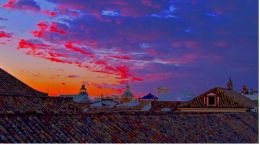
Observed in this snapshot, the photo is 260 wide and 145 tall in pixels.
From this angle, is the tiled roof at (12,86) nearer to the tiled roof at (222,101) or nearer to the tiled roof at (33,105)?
the tiled roof at (33,105)

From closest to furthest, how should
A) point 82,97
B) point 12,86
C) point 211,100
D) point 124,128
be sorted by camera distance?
point 124,128, point 12,86, point 211,100, point 82,97

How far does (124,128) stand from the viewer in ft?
47.0

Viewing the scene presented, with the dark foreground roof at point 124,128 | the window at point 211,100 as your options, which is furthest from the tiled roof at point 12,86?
the window at point 211,100

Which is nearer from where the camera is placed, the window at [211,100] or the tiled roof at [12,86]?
the tiled roof at [12,86]

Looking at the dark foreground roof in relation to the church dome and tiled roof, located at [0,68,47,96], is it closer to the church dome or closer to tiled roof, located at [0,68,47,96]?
tiled roof, located at [0,68,47,96]

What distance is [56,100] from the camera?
24.3 metres

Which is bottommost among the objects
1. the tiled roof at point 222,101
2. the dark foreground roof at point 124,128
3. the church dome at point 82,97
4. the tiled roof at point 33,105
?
the dark foreground roof at point 124,128

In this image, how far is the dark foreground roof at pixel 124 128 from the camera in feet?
38.1

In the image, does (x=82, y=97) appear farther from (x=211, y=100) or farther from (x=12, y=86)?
(x=12, y=86)

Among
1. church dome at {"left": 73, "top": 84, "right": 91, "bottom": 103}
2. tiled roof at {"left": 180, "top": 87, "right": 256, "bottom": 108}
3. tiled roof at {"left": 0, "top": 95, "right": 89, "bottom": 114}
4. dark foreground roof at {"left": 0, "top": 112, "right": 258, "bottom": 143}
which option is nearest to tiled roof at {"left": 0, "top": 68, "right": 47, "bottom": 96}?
tiled roof at {"left": 0, "top": 95, "right": 89, "bottom": 114}

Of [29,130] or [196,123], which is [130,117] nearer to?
[196,123]

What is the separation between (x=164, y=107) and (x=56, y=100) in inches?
1027

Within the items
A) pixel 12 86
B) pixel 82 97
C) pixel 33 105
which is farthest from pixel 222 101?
pixel 82 97

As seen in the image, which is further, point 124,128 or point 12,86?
point 12,86
